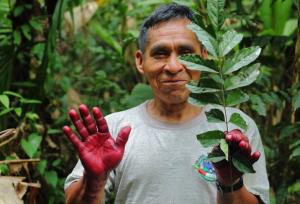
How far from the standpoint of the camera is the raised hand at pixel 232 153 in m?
1.49

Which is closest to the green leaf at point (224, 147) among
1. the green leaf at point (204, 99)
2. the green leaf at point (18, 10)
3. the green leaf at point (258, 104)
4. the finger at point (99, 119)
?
the green leaf at point (204, 99)

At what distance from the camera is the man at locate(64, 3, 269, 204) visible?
6.19 feet

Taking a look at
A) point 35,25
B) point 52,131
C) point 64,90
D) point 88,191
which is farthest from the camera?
point 64,90

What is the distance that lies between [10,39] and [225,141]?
77.3 inches

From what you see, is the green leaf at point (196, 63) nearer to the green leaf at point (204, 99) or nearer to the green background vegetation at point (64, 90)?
the green leaf at point (204, 99)

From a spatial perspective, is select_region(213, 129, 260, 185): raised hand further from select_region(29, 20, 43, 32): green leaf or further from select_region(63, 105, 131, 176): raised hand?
select_region(29, 20, 43, 32): green leaf

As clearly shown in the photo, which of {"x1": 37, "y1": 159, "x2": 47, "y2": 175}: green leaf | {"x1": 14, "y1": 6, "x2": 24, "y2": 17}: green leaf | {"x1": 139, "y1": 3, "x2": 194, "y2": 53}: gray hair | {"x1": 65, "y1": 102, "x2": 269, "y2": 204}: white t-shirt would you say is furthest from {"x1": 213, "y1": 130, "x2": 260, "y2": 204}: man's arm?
{"x1": 14, "y1": 6, "x2": 24, "y2": 17}: green leaf

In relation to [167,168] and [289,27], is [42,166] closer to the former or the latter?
[167,168]

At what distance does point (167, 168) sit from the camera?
1.94m

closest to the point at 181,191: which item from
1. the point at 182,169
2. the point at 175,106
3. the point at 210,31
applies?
the point at 182,169

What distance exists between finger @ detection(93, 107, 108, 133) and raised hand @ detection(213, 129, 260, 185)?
376 millimetres

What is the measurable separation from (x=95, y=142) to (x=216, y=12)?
1.83ft

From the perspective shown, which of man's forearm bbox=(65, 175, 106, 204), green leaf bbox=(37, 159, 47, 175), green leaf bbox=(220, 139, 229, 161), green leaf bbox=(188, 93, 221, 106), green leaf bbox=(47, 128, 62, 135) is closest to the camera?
green leaf bbox=(220, 139, 229, 161)

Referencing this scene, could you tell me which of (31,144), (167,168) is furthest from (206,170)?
(31,144)
